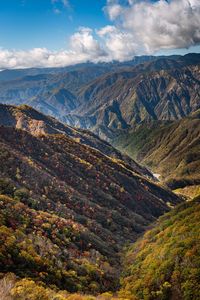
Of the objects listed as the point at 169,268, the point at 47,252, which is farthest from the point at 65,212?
the point at 169,268

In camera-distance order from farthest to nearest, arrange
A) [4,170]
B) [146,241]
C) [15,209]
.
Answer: [4,170] → [146,241] → [15,209]

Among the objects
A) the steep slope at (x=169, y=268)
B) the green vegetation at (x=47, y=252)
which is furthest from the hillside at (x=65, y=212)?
the steep slope at (x=169, y=268)

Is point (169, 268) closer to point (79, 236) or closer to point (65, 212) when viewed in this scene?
point (79, 236)

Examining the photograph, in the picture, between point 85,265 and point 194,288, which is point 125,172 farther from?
point 194,288

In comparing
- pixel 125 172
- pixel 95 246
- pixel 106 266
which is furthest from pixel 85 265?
pixel 125 172

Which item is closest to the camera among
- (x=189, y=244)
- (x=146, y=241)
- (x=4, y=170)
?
(x=189, y=244)

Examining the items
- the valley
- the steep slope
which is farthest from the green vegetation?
the steep slope

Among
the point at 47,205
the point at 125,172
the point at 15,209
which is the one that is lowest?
the point at 125,172
